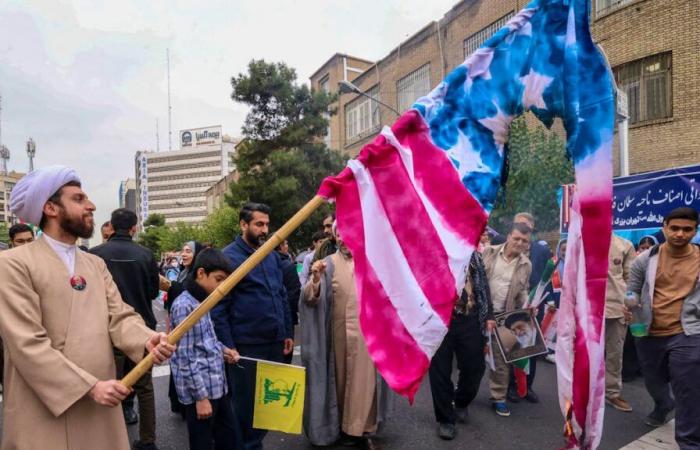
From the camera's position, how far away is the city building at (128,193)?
414 feet

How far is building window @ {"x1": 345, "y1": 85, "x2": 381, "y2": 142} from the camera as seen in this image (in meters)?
26.5

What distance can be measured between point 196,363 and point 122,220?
1989 millimetres

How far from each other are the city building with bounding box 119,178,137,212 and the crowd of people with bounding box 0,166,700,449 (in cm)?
12965

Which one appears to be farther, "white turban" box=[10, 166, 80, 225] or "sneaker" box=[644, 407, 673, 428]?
"sneaker" box=[644, 407, 673, 428]

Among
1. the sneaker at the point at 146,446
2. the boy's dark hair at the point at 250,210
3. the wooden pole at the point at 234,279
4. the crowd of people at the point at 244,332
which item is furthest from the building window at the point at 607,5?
the sneaker at the point at 146,446

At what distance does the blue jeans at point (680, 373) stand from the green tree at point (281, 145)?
54.2ft

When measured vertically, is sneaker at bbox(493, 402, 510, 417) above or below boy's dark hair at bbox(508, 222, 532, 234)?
below

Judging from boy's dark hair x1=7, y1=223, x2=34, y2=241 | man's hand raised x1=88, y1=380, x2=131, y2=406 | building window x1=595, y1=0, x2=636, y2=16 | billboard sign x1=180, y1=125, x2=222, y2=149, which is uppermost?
billboard sign x1=180, y1=125, x2=222, y2=149

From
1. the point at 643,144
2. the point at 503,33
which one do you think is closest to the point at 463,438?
the point at 503,33

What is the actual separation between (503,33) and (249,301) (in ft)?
7.77

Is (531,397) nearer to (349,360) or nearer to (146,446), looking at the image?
(349,360)

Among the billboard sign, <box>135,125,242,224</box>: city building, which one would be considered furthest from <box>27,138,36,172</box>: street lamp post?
the billboard sign

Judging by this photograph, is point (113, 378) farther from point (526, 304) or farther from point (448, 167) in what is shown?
point (526, 304)

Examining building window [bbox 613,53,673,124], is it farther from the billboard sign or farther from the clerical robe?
the billboard sign
